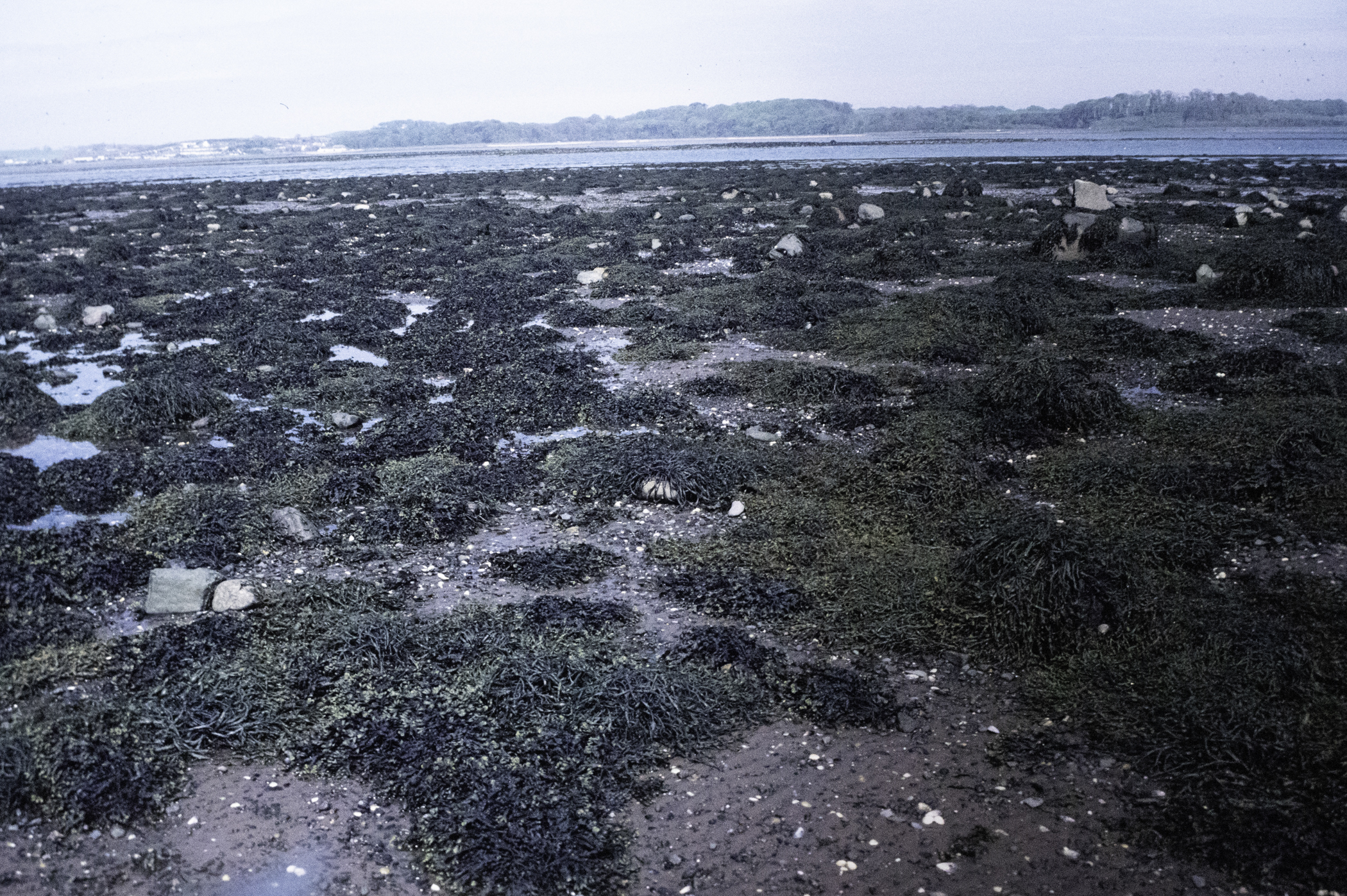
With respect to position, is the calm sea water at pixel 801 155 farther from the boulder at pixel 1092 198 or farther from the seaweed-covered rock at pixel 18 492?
the seaweed-covered rock at pixel 18 492

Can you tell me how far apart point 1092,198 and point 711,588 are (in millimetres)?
25080

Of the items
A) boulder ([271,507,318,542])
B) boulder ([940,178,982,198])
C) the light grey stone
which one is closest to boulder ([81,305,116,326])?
boulder ([271,507,318,542])

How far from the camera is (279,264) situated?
25531mm

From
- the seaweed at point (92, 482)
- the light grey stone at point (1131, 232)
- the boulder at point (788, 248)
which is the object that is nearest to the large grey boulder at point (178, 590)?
the seaweed at point (92, 482)

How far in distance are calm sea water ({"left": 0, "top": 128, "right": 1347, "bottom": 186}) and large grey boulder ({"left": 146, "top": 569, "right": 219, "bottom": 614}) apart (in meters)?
66.3

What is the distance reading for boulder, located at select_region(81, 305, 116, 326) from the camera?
1805 centimetres

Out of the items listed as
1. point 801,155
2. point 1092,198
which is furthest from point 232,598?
point 801,155

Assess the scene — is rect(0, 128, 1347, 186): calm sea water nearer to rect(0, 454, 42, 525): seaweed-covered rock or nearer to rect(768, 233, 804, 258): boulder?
rect(768, 233, 804, 258): boulder

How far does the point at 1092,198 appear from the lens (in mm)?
26344

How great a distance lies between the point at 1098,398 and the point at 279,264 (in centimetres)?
2404

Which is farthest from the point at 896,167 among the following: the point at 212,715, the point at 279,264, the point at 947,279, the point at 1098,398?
the point at 212,715

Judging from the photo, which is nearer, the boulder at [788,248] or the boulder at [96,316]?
the boulder at [96,316]

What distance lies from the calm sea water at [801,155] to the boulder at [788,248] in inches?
1846

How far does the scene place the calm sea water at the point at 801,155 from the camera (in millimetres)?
71750
